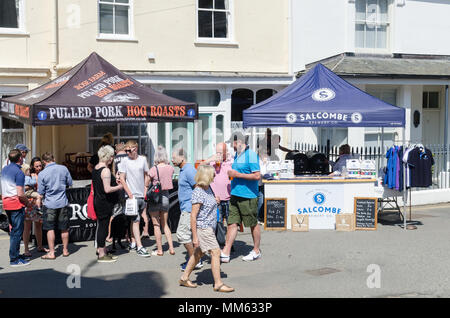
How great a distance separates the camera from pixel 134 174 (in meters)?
9.46

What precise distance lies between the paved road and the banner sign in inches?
24.8

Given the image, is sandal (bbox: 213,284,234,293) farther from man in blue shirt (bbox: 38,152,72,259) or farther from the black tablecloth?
the black tablecloth

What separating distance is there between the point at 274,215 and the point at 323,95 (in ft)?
8.58

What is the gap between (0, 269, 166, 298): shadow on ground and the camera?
7254mm

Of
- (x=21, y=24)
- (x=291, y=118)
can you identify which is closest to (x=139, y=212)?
(x=291, y=118)

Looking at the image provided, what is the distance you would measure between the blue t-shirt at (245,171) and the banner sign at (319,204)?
9.16 ft

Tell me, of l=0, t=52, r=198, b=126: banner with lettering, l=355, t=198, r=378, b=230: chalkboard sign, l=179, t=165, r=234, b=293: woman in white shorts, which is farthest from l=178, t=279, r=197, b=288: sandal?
l=355, t=198, r=378, b=230: chalkboard sign

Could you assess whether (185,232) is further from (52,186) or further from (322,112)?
(322,112)

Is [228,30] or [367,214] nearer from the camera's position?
[367,214]

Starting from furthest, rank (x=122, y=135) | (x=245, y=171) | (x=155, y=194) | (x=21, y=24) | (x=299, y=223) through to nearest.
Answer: (x=122, y=135), (x=21, y=24), (x=299, y=223), (x=155, y=194), (x=245, y=171)

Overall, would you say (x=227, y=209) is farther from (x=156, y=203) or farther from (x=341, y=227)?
(x=341, y=227)

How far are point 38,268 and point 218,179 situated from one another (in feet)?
9.89

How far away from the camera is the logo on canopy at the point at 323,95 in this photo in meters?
11.7

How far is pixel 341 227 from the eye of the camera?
447 inches
